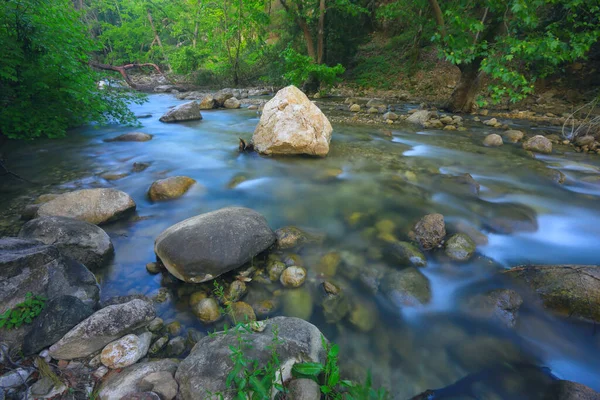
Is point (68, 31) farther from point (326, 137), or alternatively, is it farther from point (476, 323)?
point (476, 323)

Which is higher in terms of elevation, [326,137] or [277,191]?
[326,137]

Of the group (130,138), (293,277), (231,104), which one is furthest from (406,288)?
(231,104)

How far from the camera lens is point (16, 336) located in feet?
6.42

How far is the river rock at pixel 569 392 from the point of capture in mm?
1829

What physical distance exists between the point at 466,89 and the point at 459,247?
380 inches

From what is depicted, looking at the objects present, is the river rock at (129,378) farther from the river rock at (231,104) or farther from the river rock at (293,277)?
the river rock at (231,104)

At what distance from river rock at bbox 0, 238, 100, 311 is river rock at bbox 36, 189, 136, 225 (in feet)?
3.83

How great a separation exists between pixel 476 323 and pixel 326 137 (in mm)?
4750

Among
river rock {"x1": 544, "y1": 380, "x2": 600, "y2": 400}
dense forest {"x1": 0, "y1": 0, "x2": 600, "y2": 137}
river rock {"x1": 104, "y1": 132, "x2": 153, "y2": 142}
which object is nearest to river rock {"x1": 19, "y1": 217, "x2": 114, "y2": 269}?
dense forest {"x1": 0, "y1": 0, "x2": 600, "y2": 137}

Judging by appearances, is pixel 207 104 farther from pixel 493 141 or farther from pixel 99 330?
pixel 99 330

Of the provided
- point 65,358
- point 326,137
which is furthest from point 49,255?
point 326,137

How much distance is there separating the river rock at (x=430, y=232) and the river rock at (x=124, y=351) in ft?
9.83

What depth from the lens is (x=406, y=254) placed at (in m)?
3.25

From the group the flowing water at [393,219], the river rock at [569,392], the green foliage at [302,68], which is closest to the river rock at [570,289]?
the flowing water at [393,219]
